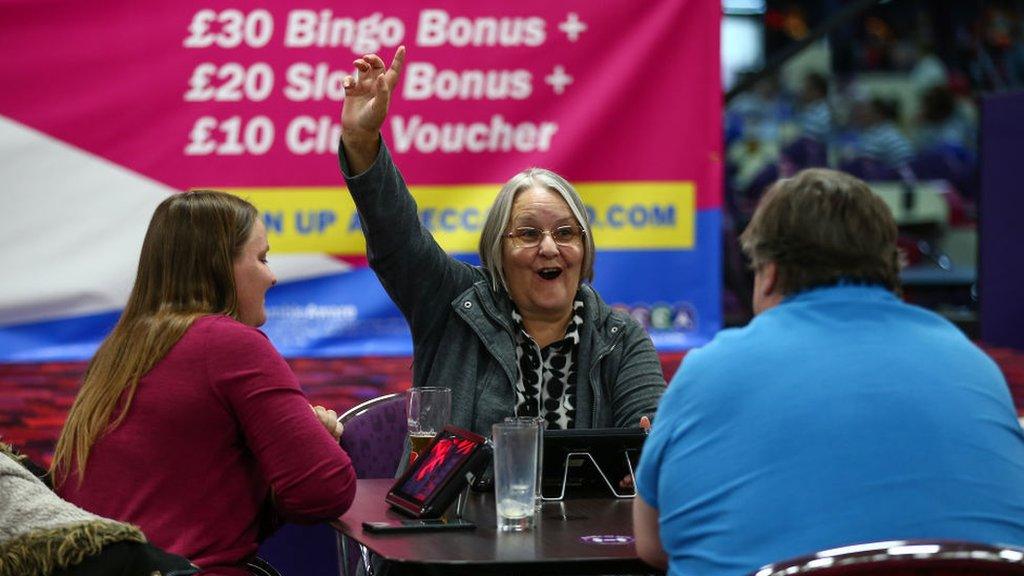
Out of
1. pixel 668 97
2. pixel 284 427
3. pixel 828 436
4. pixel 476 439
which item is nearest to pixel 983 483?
pixel 828 436

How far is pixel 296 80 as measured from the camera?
15.6 feet

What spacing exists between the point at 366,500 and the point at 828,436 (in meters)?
1.08

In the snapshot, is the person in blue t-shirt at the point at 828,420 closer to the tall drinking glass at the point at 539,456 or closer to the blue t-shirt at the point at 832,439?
the blue t-shirt at the point at 832,439

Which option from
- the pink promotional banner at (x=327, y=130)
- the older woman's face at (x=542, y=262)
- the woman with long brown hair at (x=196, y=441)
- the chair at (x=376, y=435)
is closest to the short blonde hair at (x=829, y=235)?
the woman with long brown hair at (x=196, y=441)

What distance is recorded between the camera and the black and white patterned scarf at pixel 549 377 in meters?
2.99

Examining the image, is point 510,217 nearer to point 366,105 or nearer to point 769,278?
point 366,105

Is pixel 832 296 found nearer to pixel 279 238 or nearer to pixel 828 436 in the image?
pixel 828 436

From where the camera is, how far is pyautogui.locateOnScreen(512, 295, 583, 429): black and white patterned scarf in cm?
299

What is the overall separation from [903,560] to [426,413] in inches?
52.2

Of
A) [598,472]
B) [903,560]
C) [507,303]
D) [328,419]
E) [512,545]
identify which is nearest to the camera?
[903,560]

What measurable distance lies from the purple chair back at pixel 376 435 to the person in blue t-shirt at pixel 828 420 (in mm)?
1249

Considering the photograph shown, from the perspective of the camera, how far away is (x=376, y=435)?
315cm

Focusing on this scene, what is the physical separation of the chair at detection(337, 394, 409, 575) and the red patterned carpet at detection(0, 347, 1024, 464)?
1.85 m

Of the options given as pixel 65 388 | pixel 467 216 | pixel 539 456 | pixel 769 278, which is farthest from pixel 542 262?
pixel 65 388
